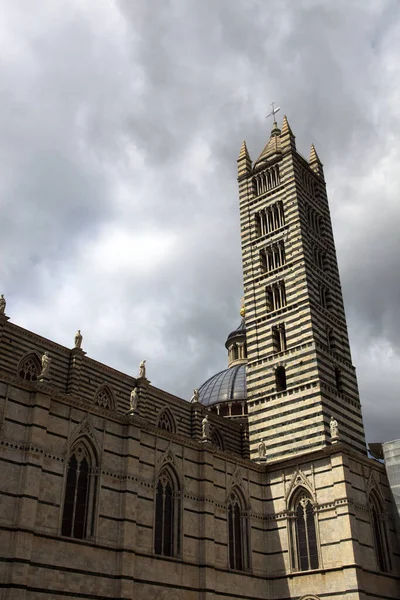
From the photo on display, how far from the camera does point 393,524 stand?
94.8 feet

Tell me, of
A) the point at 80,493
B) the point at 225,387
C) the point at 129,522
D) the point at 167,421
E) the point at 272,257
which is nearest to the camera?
the point at 80,493

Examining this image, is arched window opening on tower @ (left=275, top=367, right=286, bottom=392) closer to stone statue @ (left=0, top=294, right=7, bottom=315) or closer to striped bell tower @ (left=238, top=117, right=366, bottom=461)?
striped bell tower @ (left=238, top=117, right=366, bottom=461)

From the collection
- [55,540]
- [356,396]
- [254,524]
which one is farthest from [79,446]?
[356,396]

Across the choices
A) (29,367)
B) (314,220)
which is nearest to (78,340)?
(29,367)

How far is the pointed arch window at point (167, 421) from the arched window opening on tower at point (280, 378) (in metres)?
7.15

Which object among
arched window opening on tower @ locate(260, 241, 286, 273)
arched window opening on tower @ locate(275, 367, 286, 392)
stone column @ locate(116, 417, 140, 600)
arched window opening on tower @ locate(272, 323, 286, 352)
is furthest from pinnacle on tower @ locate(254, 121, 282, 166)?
stone column @ locate(116, 417, 140, 600)

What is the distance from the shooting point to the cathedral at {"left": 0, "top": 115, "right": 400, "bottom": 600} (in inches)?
800

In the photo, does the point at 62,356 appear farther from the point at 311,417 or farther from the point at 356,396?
the point at 356,396

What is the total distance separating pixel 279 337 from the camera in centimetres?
3406

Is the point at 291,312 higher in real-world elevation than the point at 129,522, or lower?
higher

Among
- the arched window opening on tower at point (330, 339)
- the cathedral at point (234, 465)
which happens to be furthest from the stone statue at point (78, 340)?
the arched window opening on tower at point (330, 339)

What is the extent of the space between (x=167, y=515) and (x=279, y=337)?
13.1m

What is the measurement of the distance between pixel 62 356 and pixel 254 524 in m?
12.6

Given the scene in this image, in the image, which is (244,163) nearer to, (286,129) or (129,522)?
(286,129)
